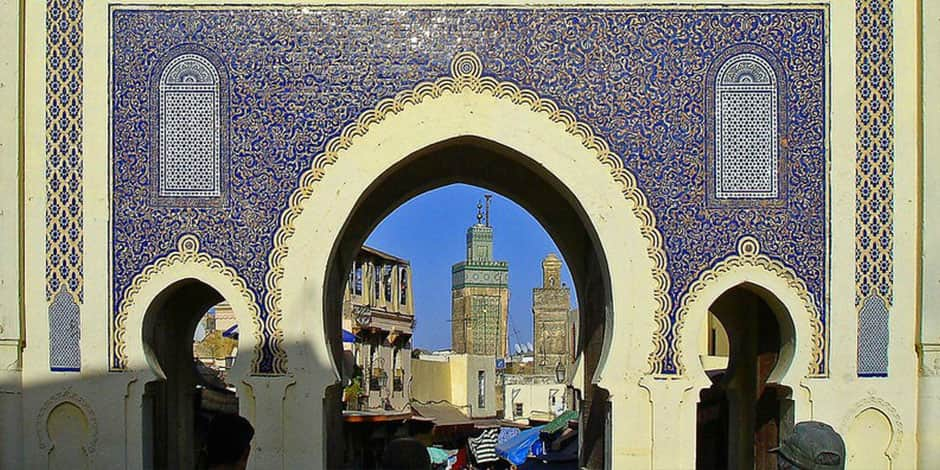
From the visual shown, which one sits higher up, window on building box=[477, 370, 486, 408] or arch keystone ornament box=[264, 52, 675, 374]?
arch keystone ornament box=[264, 52, 675, 374]

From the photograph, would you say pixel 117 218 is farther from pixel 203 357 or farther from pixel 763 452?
pixel 203 357

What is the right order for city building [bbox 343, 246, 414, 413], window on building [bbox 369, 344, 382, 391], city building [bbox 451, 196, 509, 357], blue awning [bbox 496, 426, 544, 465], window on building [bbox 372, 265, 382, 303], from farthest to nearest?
1. city building [bbox 451, 196, 509, 357]
2. window on building [bbox 372, 265, 382, 303]
3. window on building [bbox 369, 344, 382, 391]
4. city building [bbox 343, 246, 414, 413]
5. blue awning [bbox 496, 426, 544, 465]

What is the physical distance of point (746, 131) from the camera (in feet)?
28.5

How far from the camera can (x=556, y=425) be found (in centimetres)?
1631

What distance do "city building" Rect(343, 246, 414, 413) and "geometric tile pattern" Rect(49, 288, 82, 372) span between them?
1532 cm

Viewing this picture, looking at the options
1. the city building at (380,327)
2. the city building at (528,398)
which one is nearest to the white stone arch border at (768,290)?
the city building at (380,327)

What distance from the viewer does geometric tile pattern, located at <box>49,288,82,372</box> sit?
28.1 ft

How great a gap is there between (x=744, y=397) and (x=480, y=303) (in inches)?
1534

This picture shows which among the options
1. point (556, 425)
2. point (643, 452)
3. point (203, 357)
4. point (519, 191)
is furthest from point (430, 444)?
point (643, 452)

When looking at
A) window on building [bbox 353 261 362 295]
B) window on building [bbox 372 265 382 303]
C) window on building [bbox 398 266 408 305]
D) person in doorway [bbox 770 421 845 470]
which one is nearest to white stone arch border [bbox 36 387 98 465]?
person in doorway [bbox 770 421 845 470]

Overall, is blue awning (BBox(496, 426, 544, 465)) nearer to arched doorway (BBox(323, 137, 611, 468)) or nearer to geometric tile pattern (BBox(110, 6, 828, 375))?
arched doorway (BBox(323, 137, 611, 468))

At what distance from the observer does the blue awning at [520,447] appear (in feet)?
57.9

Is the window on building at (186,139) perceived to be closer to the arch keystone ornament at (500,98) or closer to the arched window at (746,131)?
the arch keystone ornament at (500,98)

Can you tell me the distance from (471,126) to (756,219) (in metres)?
1.86
